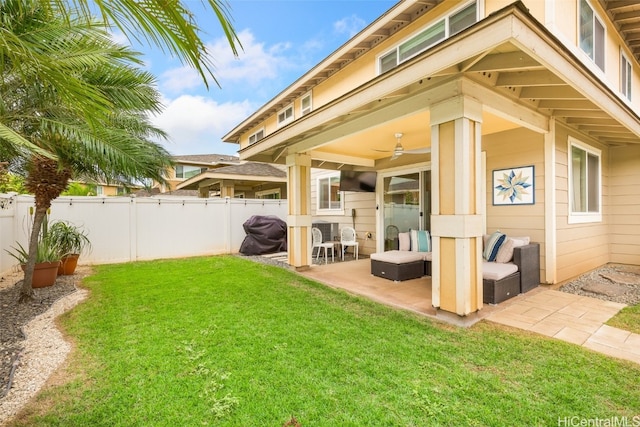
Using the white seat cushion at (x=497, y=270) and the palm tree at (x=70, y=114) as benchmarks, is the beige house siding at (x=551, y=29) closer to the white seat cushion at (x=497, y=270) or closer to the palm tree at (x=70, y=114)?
the white seat cushion at (x=497, y=270)

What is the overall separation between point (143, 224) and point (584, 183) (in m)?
10.8

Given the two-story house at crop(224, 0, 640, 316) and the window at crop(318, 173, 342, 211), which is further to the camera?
the window at crop(318, 173, 342, 211)

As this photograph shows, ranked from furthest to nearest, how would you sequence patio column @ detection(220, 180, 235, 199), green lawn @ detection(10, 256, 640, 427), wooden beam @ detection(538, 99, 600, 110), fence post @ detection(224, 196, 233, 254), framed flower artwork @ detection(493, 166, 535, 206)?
patio column @ detection(220, 180, 235, 199) → fence post @ detection(224, 196, 233, 254) → framed flower artwork @ detection(493, 166, 535, 206) → wooden beam @ detection(538, 99, 600, 110) → green lawn @ detection(10, 256, 640, 427)

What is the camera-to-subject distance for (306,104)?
10.2 m

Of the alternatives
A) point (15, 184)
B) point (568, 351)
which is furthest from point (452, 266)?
point (15, 184)

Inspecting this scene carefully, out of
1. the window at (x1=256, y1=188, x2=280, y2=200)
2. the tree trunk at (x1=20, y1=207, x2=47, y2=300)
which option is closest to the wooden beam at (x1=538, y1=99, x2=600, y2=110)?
the tree trunk at (x1=20, y1=207, x2=47, y2=300)

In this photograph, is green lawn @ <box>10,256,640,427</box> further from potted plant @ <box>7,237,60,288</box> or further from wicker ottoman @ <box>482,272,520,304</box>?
potted plant @ <box>7,237,60,288</box>

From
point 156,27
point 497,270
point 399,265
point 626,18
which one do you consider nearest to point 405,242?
→ point 399,265

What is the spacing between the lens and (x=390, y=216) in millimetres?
8234

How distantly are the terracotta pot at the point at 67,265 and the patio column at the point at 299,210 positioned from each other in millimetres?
4769

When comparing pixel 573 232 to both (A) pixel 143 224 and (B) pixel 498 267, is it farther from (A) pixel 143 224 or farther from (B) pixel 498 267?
(A) pixel 143 224

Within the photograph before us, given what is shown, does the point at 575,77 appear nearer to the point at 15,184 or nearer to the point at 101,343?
the point at 101,343

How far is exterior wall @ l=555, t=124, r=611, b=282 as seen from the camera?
5.30 metres

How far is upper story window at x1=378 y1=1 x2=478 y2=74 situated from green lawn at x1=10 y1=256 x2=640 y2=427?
4531 millimetres
